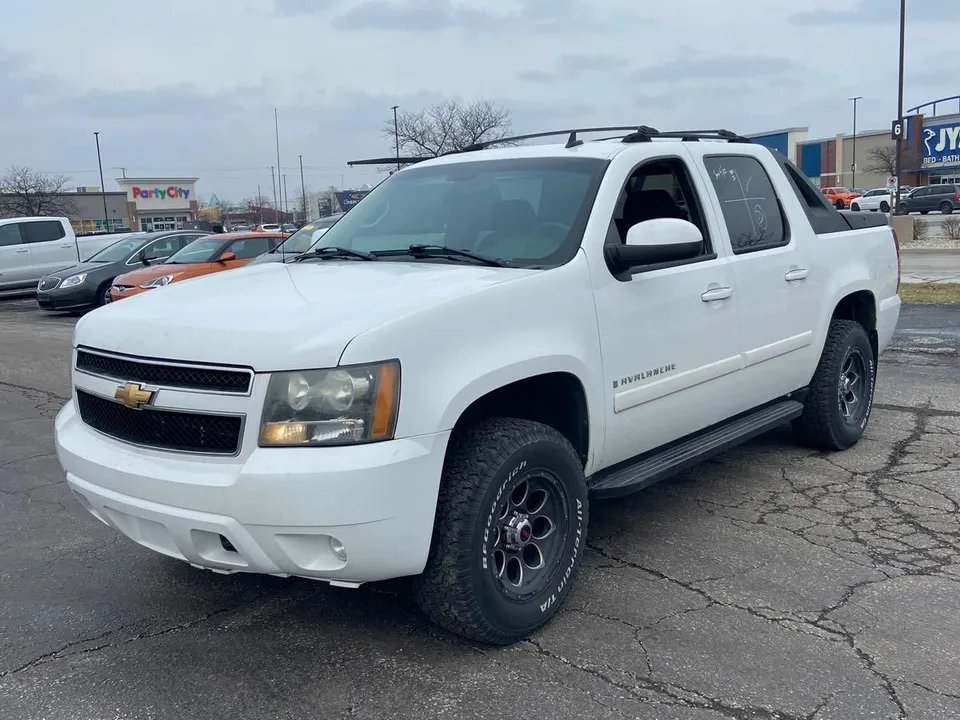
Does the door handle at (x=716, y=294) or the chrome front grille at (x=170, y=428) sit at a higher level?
the door handle at (x=716, y=294)

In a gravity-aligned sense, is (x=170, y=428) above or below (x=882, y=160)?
below

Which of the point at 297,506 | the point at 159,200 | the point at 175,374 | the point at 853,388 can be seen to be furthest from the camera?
the point at 159,200

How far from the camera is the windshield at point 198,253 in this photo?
1472cm

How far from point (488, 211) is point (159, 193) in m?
79.6

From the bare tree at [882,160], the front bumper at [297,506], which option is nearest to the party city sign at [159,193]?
the bare tree at [882,160]

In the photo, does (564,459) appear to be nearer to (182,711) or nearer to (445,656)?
(445,656)

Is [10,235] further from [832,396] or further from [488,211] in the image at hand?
[832,396]

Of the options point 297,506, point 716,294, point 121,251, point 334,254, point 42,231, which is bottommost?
point 297,506

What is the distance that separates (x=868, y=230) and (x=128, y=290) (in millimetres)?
11459

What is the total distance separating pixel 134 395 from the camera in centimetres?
319

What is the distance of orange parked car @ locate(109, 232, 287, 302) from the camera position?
14.0 meters

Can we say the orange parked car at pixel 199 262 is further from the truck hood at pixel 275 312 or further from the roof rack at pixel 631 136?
the truck hood at pixel 275 312

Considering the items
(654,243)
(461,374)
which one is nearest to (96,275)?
(654,243)

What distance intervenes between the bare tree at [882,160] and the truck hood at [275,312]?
7311 cm
